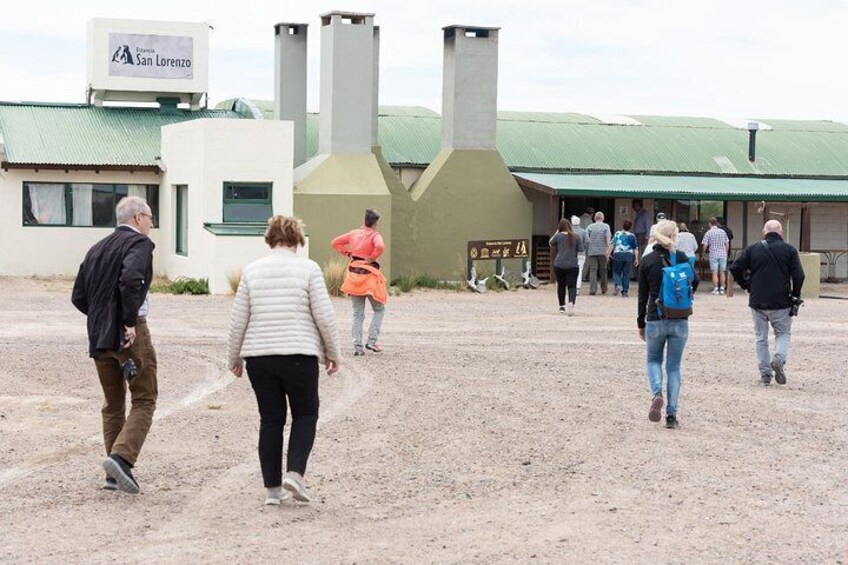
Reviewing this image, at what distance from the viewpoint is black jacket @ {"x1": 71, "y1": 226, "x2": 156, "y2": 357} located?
8.81m

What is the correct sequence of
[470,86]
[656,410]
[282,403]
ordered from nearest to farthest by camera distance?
[282,403], [656,410], [470,86]

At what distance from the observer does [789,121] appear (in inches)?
1722

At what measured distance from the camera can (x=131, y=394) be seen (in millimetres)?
9109

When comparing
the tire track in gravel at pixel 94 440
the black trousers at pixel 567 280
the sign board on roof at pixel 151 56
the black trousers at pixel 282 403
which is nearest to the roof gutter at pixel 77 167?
the sign board on roof at pixel 151 56

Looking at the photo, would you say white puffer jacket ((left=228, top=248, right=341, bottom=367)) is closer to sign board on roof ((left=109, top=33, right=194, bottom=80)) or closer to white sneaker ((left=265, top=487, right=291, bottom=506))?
white sneaker ((left=265, top=487, right=291, bottom=506))

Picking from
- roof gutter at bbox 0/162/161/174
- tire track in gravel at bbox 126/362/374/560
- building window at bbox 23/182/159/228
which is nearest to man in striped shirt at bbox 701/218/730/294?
roof gutter at bbox 0/162/161/174

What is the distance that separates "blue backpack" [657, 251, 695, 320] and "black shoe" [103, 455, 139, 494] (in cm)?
493

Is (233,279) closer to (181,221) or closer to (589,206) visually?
(181,221)

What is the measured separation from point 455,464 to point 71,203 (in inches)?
917

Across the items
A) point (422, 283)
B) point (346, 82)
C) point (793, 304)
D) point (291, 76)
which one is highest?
point (291, 76)

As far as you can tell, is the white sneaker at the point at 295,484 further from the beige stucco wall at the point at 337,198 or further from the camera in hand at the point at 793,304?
the beige stucco wall at the point at 337,198

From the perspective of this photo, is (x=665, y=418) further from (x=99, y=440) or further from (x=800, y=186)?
(x=800, y=186)

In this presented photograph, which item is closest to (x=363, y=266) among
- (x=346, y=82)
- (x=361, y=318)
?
(x=361, y=318)

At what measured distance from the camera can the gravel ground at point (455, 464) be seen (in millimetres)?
7848
